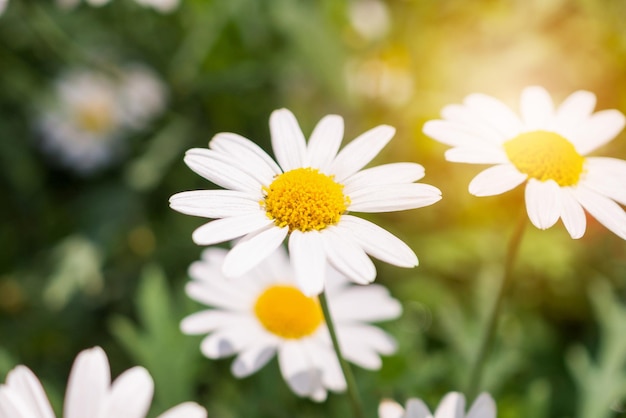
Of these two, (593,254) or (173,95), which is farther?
(173,95)

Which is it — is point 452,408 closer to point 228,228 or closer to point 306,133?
point 228,228

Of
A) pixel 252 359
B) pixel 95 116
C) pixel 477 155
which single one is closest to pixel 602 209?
pixel 477 155

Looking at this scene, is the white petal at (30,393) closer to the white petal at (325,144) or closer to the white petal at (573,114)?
the white petal at (325,144)

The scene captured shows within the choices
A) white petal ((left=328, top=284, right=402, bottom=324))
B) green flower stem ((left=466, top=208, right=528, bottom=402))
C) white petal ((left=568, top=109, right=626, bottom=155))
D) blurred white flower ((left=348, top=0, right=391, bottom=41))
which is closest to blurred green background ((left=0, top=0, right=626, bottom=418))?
blurred white flower ((left=348, top=0, right=391, bottom=41))

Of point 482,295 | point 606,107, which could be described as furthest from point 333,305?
point 606,107

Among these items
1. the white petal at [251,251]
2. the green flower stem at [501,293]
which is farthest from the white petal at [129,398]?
the green flower stem at [501,293]

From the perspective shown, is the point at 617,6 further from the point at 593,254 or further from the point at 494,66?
the point at 593,254
